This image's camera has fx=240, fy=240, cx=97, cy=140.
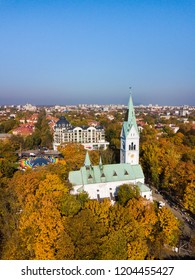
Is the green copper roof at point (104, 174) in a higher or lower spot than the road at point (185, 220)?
higher

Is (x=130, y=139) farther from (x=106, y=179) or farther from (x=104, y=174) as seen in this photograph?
(x=106, y=179)

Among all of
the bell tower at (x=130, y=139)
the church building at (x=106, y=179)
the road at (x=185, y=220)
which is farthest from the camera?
the bell tower at (x=130, y=139)

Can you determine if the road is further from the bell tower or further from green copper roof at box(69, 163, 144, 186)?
the bell tower

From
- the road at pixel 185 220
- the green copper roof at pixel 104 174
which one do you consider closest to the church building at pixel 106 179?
the green copper roof at pixel 104 174

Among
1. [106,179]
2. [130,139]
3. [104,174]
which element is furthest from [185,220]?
[130,139]

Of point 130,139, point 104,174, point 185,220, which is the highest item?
point 130,139

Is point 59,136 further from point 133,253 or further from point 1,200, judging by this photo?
point 133,253

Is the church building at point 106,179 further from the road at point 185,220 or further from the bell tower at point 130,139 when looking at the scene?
the road at point 185,220

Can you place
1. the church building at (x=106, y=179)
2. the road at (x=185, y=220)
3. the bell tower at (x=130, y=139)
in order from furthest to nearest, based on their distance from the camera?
the bell tower at (x=130, y=139) → the church building at (x=106, y=179) → the road at (x=185, y=220)
